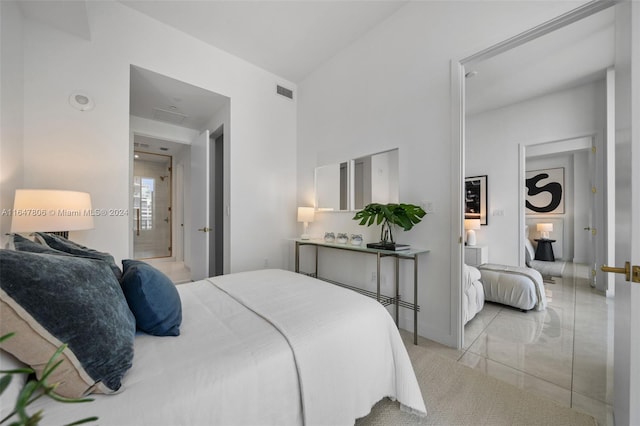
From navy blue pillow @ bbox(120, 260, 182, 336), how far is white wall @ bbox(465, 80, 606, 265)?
191 inches

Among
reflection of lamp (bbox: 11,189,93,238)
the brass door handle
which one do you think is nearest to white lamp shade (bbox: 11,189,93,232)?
reflection of lamp (bbox: 11,189,93,238)

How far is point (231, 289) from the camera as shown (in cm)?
169

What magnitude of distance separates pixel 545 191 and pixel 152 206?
380 inches

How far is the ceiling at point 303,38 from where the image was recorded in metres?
2.48

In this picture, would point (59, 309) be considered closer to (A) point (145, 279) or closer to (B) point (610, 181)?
(A) point (145, 279)

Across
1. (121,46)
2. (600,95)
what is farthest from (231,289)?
(600,95)

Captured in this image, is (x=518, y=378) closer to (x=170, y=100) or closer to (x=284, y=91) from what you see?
(x=284, y=91)

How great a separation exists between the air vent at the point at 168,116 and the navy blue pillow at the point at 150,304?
3450mm

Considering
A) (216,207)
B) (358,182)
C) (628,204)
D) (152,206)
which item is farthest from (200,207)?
(152,206)

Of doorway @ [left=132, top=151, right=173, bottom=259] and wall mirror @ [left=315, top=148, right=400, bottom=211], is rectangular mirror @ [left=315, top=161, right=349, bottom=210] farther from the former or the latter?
doorway @ [left=132, top=151, right=173, bottom=259]

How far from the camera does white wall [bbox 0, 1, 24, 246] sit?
1.72m

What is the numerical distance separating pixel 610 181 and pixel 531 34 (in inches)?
111

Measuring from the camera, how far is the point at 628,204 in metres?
1.00

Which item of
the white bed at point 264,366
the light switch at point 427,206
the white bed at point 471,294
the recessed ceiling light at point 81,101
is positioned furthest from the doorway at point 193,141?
the white bed at point 471,294
